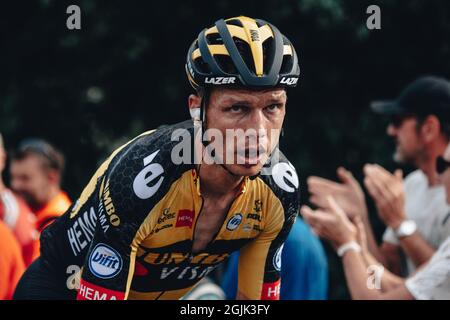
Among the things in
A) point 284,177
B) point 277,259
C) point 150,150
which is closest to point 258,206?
point 284,177

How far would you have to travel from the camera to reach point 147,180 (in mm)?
3656

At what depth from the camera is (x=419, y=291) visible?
16.8 feet

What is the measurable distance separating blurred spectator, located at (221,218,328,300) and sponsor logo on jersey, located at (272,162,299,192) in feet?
7.25

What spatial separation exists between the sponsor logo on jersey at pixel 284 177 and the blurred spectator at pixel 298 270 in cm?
221

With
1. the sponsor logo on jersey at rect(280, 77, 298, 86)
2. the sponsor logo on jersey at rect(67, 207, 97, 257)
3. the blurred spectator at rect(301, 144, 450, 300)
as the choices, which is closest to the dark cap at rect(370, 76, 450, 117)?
the blurred spectator at rect(301, 144, 450, 300)

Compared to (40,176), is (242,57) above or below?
above

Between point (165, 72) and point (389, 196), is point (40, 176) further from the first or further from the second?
point (389, 196)

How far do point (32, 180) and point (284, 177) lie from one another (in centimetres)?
459

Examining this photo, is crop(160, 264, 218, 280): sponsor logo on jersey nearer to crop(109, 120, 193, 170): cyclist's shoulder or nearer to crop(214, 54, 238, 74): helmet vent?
crop(109, 120, 193, 170): cyclist's shoulder

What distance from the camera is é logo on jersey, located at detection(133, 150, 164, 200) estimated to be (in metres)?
3.63

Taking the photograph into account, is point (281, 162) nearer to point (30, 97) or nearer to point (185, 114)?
point (185, 114)

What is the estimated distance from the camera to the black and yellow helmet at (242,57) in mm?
3664

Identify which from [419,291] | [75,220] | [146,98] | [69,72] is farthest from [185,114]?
[75,220]

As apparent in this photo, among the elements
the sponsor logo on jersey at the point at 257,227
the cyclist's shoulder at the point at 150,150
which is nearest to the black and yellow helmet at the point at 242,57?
the cyclist's shoulder at the point at 150,150
